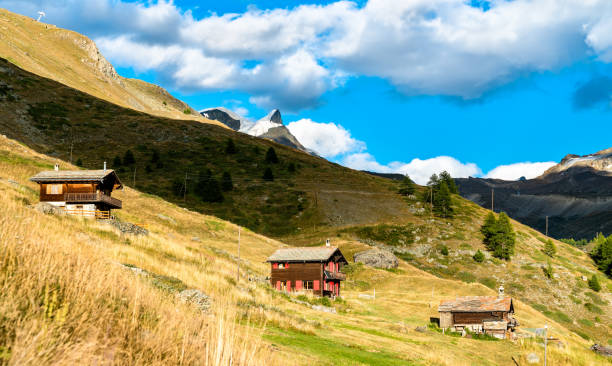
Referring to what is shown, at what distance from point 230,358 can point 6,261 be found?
305 cm

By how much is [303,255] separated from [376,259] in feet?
90.0

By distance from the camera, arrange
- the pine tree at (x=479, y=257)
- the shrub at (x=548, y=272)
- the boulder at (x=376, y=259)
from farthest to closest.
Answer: the pine tree at (x=479, y=257) < the shrub at (x=548, y=272) < the boulder at (x=376, y=259)

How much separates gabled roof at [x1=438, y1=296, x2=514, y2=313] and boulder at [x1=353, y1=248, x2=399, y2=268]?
3316cm

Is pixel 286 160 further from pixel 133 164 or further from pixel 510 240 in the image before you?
pixel 510 240

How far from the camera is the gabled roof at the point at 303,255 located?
6675 cm

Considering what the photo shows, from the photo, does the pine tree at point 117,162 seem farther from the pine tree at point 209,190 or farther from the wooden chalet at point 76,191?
the wooden chalet at point 76,191

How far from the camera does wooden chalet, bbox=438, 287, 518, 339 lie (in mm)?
53281

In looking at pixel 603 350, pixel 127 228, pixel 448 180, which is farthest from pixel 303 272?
pixel 448 180

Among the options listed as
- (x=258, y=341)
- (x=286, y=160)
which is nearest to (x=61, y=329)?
(x=258, y=341)

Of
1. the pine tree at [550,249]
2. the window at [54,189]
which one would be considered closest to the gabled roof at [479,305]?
the window at [54,189]

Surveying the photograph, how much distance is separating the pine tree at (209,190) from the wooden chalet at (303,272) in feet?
178

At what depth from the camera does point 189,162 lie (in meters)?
140

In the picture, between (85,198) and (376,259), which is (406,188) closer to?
(376,259)

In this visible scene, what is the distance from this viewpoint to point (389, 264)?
92.8 metres
